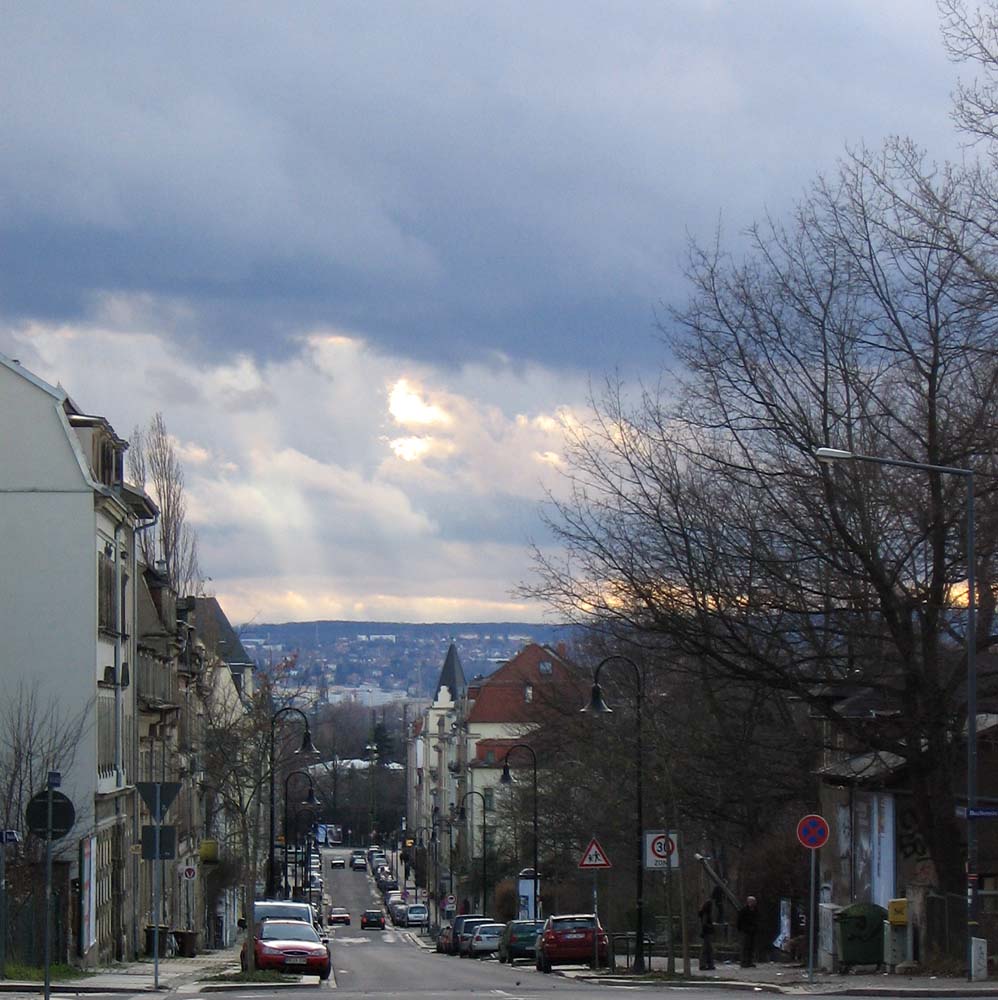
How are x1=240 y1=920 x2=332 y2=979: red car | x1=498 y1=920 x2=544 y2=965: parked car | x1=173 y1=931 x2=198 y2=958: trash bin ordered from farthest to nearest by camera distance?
1. x1=173 y1=931 x2=198 y2=958: trash bin
2. x1=498 y1=920 x2=544 y2=965: parked car
3. x1=240 y1=920 x2=332 y2=979: red car

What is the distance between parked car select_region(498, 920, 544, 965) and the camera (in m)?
52.7

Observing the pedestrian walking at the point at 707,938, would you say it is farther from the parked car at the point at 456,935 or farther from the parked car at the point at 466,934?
the parked car at the point at 456,935

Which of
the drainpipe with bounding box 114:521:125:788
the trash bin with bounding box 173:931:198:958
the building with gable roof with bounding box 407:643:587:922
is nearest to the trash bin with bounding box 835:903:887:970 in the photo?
the drainpipe with bounding box 114:521:125:788

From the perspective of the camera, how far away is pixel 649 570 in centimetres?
3191

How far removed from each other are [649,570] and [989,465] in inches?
253

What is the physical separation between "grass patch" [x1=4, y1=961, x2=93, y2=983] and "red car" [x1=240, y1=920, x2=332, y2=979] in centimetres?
392

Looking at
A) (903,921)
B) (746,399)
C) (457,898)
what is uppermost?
(746,399)

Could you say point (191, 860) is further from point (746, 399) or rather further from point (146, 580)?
point (746, 399)

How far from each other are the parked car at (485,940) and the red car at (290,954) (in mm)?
25256

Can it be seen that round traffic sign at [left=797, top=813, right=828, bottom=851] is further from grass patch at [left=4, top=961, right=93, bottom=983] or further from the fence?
the fence

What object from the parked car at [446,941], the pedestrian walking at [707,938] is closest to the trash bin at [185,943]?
the parked car at [446,941]

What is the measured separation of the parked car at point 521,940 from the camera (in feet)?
173

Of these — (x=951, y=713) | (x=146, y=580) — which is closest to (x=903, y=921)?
(x=951, y=713)

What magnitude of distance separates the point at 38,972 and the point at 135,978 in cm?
339
